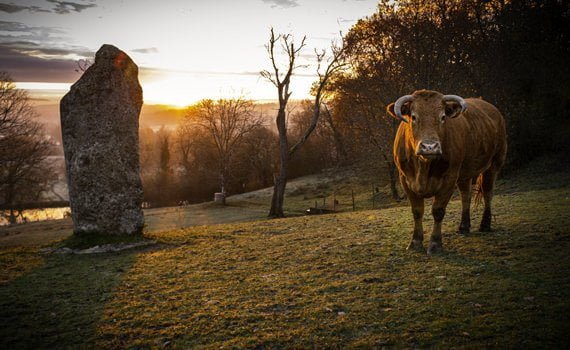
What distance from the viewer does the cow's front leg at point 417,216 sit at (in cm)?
796

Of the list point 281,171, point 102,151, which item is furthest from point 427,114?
point 281,171

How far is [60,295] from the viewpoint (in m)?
6.90

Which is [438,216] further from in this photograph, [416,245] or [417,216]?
[416,245]

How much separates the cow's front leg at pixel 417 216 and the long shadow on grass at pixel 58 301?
6.03 metres

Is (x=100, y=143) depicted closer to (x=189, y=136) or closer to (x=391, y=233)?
(x=391, y=233)

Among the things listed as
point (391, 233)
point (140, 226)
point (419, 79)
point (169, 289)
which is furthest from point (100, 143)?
point (419, 79)

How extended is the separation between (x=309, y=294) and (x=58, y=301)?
4.28 metres

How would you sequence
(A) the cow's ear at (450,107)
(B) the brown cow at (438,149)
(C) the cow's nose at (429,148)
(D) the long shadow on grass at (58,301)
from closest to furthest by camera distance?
(D) the long shadow on grass at (58,301) < (C) the cow's nose at (429,148) < (B) the brown cow at (438,149) < (A) the cow's ear at (450,107)

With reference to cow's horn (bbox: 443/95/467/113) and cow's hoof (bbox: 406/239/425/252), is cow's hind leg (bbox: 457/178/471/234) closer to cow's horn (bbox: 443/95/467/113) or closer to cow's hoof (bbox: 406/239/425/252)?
cow's hoof (bbox: 406/239/425/252)

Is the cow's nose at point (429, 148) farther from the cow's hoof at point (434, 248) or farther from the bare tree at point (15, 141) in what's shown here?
the bare tree at point (15, 141)

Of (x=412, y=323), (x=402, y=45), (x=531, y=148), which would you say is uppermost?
(x=402, y=45)

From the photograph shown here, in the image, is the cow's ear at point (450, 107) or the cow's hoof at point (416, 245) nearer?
the cow's ear at point (450, 107)

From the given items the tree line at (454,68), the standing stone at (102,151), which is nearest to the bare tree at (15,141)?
the tree line at (454,68)

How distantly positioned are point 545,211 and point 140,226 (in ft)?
38.8
